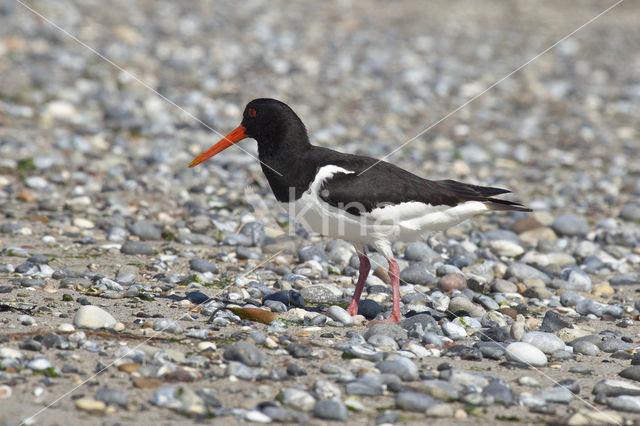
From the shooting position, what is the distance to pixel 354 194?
5.61 meters

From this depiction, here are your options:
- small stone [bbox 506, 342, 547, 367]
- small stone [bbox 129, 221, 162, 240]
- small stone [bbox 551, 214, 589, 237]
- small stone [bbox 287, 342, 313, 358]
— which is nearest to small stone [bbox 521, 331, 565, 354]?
small stone [bbox 506, 342, 547, 367]

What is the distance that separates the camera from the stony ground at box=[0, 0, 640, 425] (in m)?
4.34

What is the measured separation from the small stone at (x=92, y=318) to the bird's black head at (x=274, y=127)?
6.16 feet

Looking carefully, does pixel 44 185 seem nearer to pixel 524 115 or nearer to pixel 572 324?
pixel 572 324

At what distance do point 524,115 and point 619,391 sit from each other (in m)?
10.5

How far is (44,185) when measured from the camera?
349 inches

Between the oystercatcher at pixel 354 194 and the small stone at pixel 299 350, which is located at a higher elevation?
the oystercatcher at pixel 354 194

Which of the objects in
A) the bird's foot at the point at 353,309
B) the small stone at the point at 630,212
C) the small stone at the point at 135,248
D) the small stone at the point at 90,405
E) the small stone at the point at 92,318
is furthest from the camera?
the small stone at the point at 630,212

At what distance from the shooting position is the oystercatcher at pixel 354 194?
223 inches

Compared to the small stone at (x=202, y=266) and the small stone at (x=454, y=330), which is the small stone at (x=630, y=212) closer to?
the small stone at (x=454, y=330)

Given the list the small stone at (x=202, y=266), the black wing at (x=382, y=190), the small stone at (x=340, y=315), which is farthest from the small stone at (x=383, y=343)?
the small stone at (x=202, y=266)

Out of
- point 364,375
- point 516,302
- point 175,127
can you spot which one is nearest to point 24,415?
point 364,375

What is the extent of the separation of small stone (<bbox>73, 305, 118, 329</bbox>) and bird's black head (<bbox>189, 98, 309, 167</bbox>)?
1877 millimetres

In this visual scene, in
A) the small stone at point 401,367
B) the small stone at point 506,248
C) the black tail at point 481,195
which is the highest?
the black tail at point 481,195
